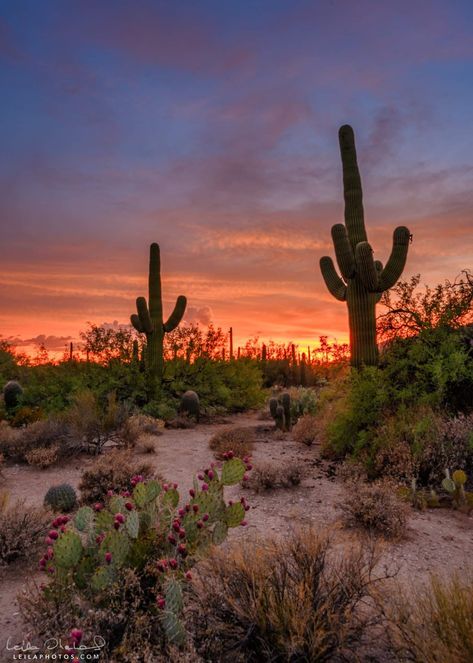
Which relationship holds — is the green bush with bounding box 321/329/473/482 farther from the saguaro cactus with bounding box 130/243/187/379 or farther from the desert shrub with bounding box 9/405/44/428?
the saguaro cactus with bounding box 130/243/187/379

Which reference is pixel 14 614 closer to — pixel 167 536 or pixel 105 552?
pixel 105 552

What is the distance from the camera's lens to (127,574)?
3480mm

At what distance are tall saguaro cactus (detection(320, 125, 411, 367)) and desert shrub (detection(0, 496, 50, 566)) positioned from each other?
24.8 feet

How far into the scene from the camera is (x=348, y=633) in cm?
314

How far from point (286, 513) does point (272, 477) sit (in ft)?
3.67

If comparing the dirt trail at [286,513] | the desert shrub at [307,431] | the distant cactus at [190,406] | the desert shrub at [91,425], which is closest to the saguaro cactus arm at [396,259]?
the desert shrub at [307,431]

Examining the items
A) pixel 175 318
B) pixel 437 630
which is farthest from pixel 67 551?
pixel 175 318

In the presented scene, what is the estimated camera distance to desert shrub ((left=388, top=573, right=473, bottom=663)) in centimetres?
274

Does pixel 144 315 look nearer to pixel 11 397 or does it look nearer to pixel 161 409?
pixel 161 409

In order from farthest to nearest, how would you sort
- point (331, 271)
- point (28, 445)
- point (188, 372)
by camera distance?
point (188, 372) < point (331, 271) < point (28, 445)

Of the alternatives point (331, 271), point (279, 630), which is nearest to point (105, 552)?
point (279, 630)

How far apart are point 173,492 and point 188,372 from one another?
49.4 feet

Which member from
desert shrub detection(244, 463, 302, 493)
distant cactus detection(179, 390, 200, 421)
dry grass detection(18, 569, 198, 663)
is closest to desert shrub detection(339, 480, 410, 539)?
desert shrub detection(244, 463, 302, 493)

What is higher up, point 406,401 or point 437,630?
point 406,401
